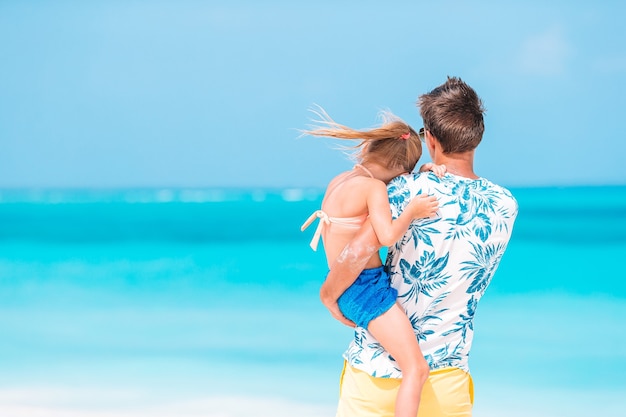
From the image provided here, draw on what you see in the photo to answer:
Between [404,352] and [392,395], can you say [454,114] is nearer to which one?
[404,352]

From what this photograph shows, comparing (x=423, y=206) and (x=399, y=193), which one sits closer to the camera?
(x=423, y=206)

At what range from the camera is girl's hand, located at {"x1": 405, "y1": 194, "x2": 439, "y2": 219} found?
203cm

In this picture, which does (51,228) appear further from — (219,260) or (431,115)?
(431,115)

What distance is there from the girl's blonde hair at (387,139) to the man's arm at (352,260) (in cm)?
26

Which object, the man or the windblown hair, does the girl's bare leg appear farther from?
the windblown hair

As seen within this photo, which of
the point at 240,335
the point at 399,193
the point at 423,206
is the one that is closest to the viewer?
the point at 423,206

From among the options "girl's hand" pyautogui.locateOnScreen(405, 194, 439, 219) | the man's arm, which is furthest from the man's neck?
the man's arm

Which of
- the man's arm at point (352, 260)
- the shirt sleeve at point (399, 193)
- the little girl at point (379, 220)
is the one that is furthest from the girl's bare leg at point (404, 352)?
the shirt sleeve at point (399, 193)

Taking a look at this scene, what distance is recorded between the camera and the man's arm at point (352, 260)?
2064mm

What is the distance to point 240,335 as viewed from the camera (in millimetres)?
7375

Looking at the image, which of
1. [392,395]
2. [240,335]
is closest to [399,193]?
[392,395]

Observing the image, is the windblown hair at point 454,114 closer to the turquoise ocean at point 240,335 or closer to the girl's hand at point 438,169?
the girl's hand at point 438,169

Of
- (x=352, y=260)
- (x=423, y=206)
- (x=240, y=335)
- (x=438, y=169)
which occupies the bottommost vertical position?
(x=352, y=260)

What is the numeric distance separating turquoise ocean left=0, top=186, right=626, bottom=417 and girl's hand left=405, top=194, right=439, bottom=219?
3054mm
